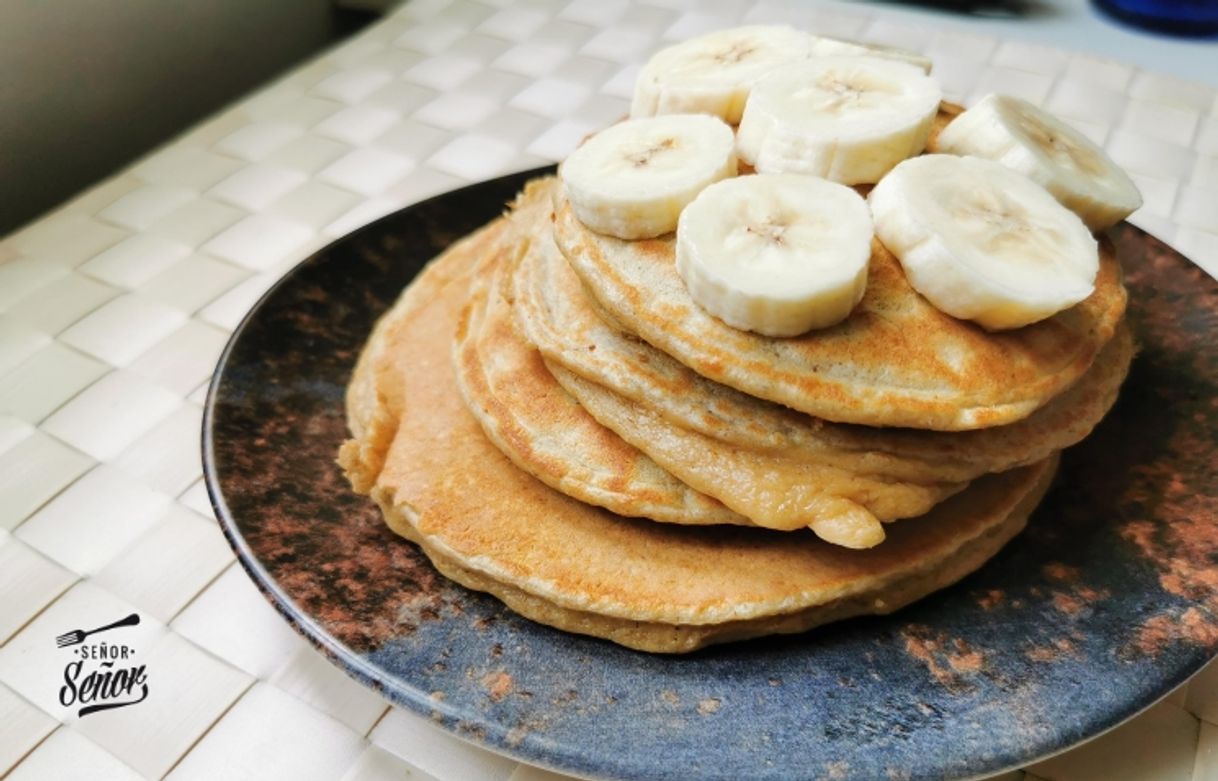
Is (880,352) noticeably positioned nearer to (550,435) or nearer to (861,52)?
(550,435)

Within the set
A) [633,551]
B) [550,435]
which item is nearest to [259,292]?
[550,435]

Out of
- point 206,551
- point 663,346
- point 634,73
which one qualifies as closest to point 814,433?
point 663,346

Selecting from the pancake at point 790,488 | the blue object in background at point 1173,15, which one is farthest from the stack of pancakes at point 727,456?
the blue object in background at point 1173,15

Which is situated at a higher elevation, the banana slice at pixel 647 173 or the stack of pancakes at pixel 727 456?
the banana slice at pixel 647 173

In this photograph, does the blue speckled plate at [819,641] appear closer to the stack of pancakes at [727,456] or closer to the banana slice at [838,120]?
the stack of pancakes at [727,456]

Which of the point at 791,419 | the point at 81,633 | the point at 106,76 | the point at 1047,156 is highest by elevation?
the point at 1047,156

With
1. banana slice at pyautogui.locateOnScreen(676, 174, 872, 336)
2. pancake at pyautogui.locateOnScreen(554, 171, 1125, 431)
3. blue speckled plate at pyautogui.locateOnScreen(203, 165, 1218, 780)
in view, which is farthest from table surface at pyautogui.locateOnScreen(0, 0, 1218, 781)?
banana slice at pyautogui.locateOnScreen(676, 174, 872, 336)
